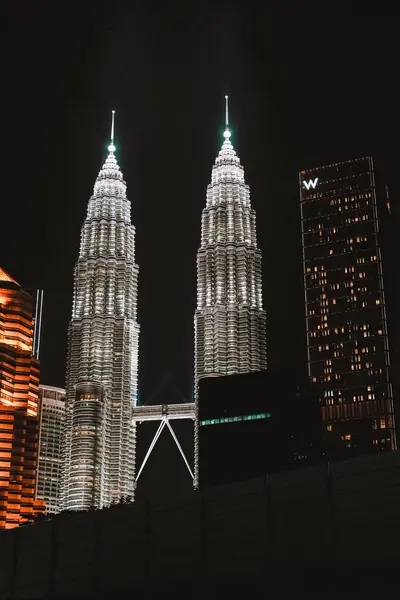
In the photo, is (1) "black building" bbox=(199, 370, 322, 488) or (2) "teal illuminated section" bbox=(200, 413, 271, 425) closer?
(1) "black building" bbox=(199, 370, 322, 488)

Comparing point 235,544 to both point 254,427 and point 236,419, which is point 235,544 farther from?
point 236,419

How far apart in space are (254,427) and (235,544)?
127663 mm

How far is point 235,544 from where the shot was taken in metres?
45.3

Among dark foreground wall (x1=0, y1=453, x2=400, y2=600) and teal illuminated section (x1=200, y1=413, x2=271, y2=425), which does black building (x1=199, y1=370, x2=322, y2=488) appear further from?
dark foreground wall (x1=0, y1=453, x2=400, y2=600)

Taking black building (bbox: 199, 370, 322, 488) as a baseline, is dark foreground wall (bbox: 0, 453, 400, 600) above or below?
below

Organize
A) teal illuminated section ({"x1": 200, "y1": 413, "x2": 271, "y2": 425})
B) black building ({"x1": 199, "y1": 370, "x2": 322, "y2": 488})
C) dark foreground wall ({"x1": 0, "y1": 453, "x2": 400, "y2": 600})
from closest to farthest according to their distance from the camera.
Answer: dark foreground wall ({"x1": 0, "y1": 453, "x2": 400, "y2": 600}) → black building ({"x1": 199, "y1": 370, "x2": 322, "y2": 488}) → teal illuminated section ({"x1": 200, "y1": 413, "x2": 271, "y2": 425})

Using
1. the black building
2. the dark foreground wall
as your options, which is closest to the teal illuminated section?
the black building

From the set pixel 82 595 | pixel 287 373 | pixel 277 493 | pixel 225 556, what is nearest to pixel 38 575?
pixel 82 595

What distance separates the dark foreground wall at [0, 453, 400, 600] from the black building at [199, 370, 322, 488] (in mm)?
115055

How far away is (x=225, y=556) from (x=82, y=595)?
32.4 feet

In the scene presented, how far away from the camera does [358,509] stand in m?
41.6

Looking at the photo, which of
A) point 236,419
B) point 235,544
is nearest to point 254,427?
point 236,419

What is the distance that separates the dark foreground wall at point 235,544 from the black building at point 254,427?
377 feet

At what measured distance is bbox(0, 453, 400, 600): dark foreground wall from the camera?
4078cm
